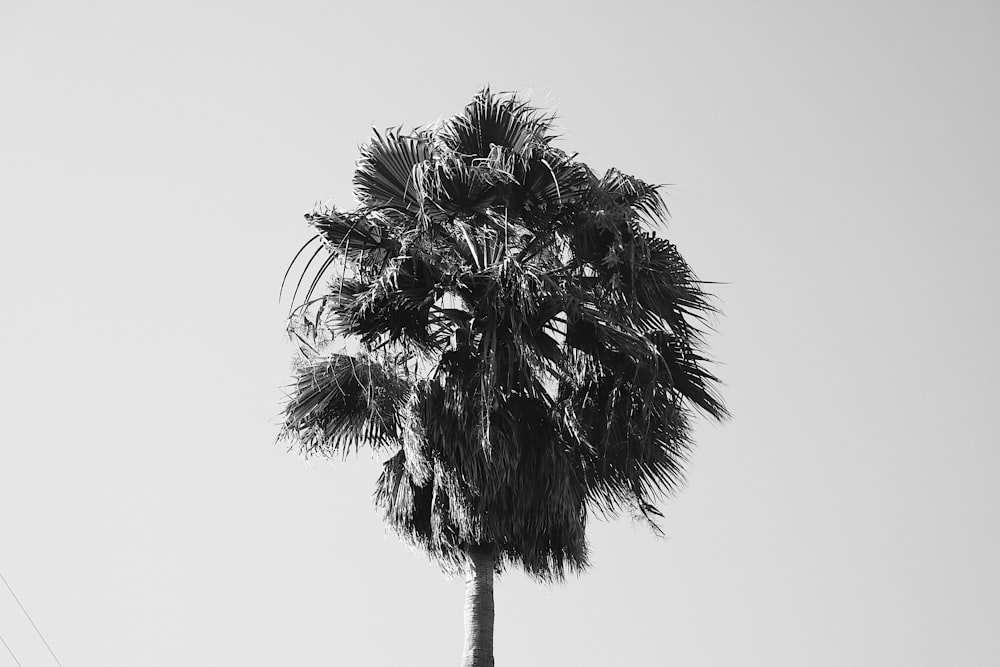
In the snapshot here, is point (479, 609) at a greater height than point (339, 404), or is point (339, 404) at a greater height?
point (339, 404)

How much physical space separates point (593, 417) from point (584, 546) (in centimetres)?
106

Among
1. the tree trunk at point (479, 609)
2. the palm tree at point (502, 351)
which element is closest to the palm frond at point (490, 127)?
the palm tree at point (502, 351)

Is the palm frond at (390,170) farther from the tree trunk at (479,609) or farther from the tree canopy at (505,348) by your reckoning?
the tree trunk at (479,609)

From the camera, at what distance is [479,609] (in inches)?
442

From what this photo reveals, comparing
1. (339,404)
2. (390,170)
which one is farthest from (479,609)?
(390,170)

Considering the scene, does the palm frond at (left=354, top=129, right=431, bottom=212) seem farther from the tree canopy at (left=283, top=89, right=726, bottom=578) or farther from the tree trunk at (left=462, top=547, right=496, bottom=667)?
the tree trunk at (left=462, top=547, right=496, bottom=667)

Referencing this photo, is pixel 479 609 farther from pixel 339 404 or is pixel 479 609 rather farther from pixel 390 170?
pixel 390 170

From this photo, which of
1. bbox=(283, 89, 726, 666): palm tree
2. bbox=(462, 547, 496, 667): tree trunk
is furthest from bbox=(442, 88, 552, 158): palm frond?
bbox=(462, 547, 496, 667): tree trunk

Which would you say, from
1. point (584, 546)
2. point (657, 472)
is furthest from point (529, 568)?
point (657, 472)

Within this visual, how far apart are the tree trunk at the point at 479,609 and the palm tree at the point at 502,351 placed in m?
0.02

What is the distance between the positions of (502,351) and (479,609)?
2069 millimetres

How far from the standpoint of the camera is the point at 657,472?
1180 centimetres

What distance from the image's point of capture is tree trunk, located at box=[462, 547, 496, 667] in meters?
11.1

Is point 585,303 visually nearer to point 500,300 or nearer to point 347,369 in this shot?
point 500,300
